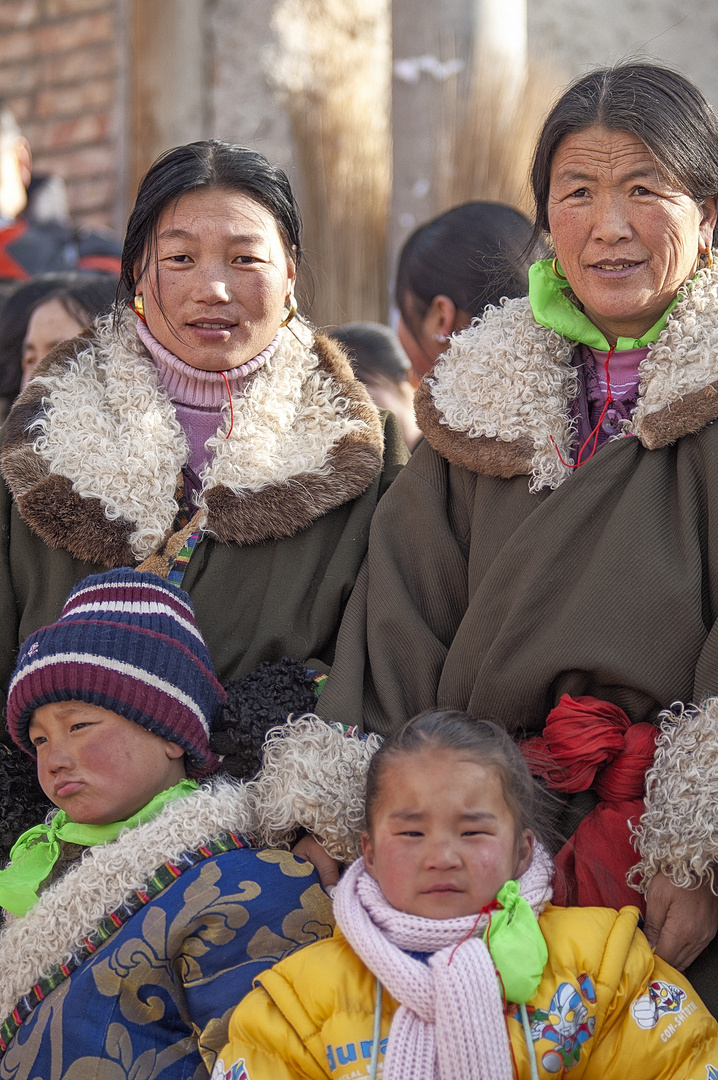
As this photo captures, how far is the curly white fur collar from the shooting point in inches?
86.0

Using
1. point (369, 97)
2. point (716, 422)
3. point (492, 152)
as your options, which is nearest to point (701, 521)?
point (716, 422)

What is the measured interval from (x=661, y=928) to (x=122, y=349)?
166 centimetres

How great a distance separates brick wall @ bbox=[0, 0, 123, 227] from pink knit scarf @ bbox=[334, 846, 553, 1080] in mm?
5440

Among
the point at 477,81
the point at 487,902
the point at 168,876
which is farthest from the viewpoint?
the point at 477,81

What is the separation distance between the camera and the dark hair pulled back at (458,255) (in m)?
3.62

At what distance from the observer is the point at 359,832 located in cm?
220

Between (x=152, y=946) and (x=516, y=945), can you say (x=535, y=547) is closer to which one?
(x=516, y=945)

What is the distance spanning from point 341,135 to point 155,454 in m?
3.64

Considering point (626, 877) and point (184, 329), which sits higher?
point (184, 329)

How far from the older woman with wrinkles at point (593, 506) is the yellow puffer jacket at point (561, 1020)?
15cm

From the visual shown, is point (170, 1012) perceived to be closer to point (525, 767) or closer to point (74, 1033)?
point (74, 1033)

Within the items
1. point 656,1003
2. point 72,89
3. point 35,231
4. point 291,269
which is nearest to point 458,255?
point 291,269

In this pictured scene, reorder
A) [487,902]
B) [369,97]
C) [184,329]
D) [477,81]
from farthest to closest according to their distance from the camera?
[369,97]
[477,81]
[184,329]
[487,902]

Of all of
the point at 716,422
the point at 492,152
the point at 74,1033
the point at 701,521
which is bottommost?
the point at 74,1033
